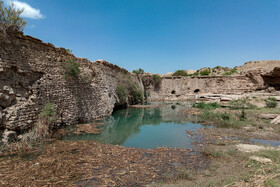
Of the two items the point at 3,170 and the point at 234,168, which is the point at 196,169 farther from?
the point at 3,170

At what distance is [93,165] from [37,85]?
5.25 meters

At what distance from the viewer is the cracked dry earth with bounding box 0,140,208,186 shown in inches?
146

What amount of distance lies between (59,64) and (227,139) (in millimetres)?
9342

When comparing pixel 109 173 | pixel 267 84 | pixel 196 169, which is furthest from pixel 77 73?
pixel 267 84

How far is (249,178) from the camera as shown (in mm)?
3240

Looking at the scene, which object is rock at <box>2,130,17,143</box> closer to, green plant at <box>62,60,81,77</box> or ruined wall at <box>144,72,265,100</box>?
green plant at <box>62,60,81,77</box>

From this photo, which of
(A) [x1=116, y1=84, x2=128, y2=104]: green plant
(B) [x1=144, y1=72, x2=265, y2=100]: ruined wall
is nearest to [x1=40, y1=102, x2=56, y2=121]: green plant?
(A) [x1=116, y1=84, x2=128, y2=104]: green plant

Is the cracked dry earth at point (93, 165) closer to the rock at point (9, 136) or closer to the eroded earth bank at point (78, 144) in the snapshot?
the eroded earth bank at point (78, 144)

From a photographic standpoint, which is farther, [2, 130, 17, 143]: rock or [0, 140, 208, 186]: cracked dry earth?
[2, 130, 17, 143]: rock

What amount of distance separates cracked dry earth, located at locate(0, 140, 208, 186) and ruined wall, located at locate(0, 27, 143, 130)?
2.05 metres

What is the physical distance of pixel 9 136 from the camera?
230 inches

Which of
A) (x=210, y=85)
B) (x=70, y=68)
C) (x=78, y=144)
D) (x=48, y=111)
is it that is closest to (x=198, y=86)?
(x=210, y=85)

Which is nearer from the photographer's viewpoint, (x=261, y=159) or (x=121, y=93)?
(x=261, y=159)

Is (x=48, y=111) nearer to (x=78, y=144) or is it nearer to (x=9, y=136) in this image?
(x=9, y=136)
